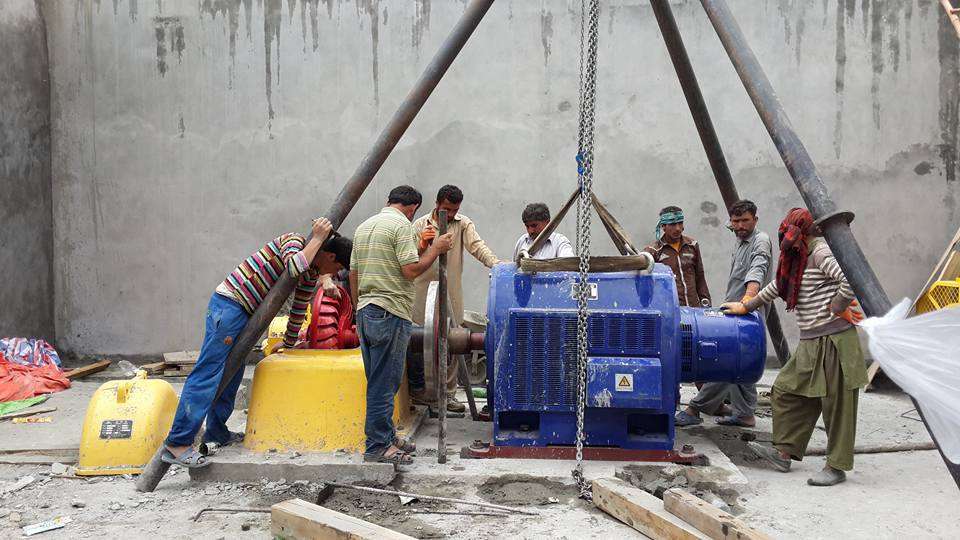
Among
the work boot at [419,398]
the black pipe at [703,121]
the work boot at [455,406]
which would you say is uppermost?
the black pipe at [703,121]

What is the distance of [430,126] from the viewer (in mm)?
8477

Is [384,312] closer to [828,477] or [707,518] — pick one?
[707,518]

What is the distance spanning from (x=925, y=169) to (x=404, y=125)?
5914 mm

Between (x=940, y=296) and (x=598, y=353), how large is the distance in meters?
4.14

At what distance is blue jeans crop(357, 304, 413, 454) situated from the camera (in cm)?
460

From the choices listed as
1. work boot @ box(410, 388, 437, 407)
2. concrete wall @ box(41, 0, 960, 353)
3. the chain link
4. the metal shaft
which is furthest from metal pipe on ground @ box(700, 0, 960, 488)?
concrete wall @ box(41, 0, 960, 353)

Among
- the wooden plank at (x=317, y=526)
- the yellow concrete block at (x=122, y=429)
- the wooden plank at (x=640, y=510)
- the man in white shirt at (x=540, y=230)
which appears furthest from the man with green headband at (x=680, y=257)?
the yellow concrete block at (x=122, y=429)

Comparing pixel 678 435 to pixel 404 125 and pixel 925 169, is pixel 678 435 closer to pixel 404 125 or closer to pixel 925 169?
pixel 404 125

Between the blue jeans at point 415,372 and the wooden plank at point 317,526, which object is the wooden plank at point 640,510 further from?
the blue jeans at point 415,372

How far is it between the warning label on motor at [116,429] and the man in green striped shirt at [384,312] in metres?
1.48

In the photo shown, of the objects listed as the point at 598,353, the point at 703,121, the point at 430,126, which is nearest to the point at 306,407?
the point at 598,353

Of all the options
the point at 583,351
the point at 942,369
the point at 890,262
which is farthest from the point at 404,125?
the point at 890,262

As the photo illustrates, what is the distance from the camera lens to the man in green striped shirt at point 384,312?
4613mm

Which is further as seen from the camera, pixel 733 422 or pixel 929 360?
pixel 733 422
